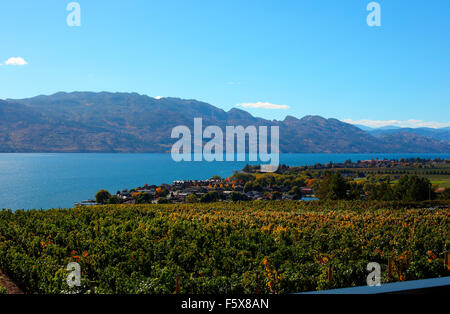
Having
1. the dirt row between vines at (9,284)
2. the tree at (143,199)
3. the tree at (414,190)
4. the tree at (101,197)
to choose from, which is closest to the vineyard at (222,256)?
the dirt row between vines at (9,284)

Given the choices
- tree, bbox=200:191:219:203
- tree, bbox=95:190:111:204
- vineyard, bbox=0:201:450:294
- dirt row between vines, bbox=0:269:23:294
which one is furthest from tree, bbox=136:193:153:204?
dirt row between vines, bbox=0:269:23:294

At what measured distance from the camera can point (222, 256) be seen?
42.1ft

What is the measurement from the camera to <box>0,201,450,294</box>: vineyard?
9.30 m

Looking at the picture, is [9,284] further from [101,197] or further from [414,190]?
[101,197]

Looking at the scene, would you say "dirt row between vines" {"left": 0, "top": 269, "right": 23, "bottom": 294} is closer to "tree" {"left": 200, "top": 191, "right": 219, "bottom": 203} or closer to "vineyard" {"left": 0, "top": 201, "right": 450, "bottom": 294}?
"vineyard" {"left": 0, "top": 201, "right": 450, "bottom": 294}

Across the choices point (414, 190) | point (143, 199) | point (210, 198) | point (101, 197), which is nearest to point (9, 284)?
point (143, 199)

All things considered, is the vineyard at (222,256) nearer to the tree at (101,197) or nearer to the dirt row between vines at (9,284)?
the dirt row between vines at (9,284)

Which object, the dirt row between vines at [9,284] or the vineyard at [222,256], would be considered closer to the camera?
the vineyard at [222,256]

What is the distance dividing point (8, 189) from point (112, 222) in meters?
77.2

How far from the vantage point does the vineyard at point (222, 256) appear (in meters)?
9.30

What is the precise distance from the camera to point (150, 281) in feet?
29.8
